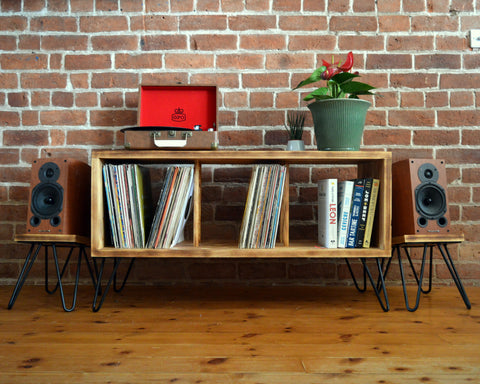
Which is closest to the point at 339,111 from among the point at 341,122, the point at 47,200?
the point at 341,122

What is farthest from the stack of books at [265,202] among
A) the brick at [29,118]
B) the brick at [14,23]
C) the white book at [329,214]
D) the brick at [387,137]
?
the brick at [14,23]

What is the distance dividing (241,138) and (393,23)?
3.13 feet

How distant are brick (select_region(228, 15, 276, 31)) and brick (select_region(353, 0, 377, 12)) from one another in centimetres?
41

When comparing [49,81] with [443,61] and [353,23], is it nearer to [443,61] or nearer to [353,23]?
[353,23]

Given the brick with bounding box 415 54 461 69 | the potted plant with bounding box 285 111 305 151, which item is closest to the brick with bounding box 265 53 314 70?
the potted plant with bounding box 285 111 305 151

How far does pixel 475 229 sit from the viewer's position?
1944 millimetres

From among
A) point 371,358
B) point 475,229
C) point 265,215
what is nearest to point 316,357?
point 371,358

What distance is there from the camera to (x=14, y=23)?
6.44ft

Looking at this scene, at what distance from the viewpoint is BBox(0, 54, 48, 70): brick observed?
1.96m

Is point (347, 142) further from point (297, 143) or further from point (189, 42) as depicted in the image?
point (189, 42)

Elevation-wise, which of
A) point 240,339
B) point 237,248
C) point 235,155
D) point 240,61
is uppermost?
point 240,61

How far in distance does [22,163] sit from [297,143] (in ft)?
4.51

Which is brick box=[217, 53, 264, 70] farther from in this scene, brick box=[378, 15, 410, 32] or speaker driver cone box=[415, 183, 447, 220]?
speaker driver cone box=[415, 183, 447, 220]

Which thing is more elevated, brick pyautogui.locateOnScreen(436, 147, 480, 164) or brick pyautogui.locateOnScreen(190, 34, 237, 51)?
brick pyautogui.locateOnScreen(190, 34, 237, 51)
